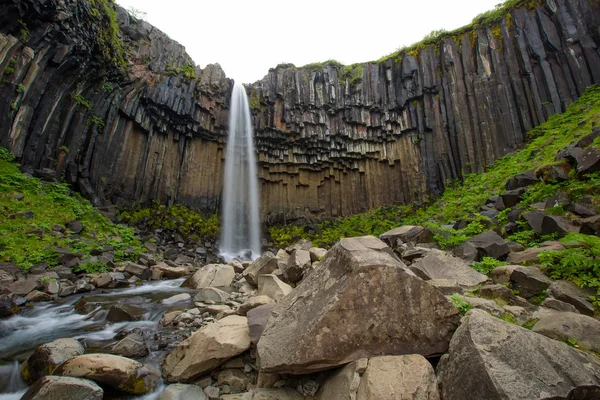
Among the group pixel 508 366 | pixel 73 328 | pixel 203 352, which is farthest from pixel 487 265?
pixel 73 328

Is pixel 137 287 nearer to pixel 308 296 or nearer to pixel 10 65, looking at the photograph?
pixel 308 296

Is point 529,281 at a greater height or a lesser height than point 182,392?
greater

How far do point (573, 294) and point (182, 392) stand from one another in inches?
186

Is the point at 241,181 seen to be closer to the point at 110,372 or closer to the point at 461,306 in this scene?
the point at 110,372

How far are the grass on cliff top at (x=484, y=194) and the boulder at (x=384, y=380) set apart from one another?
16.3 ft

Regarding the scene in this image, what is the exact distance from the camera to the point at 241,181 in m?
24.7

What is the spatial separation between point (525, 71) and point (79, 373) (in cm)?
2367

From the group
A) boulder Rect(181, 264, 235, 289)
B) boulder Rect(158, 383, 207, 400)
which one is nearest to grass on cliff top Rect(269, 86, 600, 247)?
boulder Rect(181, 264, 235, 289)

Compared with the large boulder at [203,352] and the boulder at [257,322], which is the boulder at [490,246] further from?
the large boulder at [203,352]

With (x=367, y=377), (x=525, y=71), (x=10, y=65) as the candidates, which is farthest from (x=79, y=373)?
(x=525, y=71)

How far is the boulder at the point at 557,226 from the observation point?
5.27m

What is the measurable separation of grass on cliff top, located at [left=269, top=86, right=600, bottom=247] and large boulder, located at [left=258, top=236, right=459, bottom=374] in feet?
14.8

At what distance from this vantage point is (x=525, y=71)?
56.1ft

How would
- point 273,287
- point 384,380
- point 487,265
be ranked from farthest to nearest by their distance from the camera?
point 273,287
point 487,265
point 384,380
